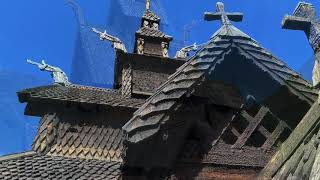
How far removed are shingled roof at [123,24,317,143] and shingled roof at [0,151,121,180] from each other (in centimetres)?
446

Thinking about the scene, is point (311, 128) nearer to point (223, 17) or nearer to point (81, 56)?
point (223, 17)

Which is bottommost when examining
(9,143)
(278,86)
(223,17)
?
(9,143)

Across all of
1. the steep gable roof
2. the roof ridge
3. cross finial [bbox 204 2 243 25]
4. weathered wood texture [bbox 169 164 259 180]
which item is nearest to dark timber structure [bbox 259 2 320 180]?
weathered wood texture [bbox 169 164 259 180]

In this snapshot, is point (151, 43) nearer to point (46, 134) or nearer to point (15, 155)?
point (46, 134)

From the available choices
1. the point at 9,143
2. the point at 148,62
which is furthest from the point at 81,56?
the point at 148,62

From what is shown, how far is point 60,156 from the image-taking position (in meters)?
9.99

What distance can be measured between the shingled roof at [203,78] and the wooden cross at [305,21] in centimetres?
34

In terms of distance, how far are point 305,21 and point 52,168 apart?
604 centimetres

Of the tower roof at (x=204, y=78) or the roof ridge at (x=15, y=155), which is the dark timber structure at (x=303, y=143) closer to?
the tower roof at (x=204, y=78)

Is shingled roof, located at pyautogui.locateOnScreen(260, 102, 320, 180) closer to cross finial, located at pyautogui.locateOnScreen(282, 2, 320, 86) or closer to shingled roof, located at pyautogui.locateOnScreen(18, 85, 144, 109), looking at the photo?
cross finial, located at pyautogui.locateOnScreen(282, 2, 320, 86)

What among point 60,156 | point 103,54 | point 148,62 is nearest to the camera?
point 60,156

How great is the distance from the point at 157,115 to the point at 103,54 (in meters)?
102

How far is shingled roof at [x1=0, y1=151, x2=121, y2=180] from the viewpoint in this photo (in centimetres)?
821

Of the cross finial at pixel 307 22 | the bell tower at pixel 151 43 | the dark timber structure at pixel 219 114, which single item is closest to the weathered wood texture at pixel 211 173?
the dark timber structure at pixel 219 114
